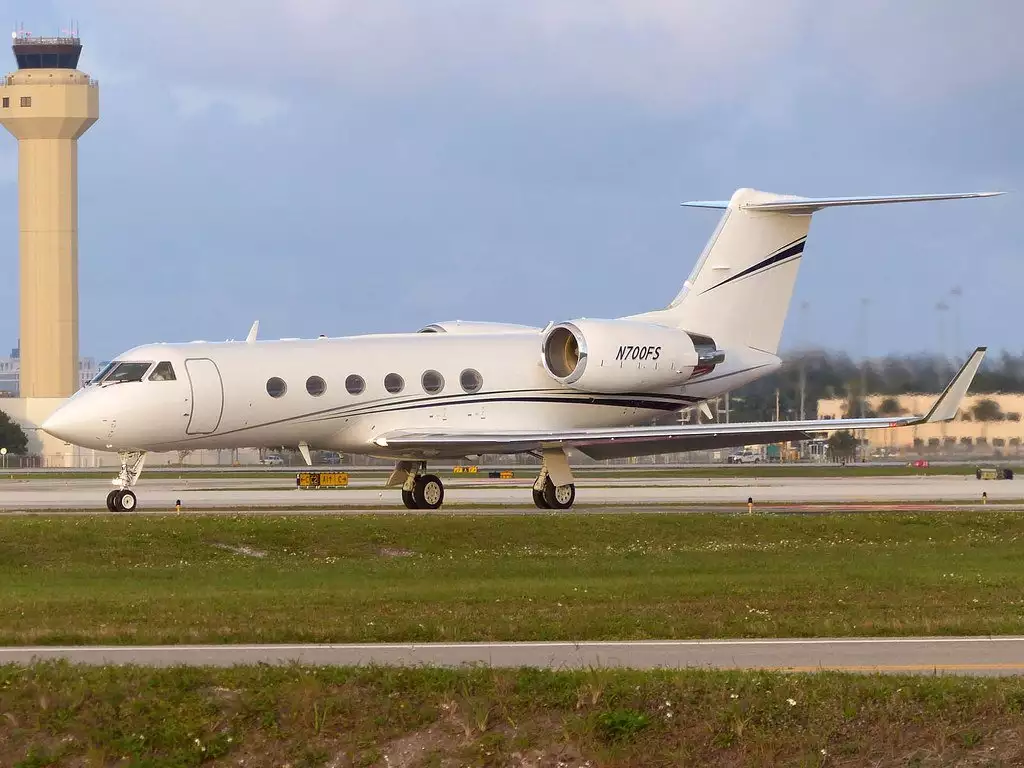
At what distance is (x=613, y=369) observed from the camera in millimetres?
35844

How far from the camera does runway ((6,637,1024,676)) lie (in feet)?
42.4

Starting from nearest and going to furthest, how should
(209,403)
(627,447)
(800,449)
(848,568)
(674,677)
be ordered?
(674,677) < (848,568) < (209,403) < (627,447) < (800,449)

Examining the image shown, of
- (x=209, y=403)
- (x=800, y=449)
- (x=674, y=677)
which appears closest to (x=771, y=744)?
(x=674, y=677)

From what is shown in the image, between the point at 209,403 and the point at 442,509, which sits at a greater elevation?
the point at 209,403

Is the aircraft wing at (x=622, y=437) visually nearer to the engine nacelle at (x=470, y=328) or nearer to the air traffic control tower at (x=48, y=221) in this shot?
the engine nacelle at (x=470, y=328)

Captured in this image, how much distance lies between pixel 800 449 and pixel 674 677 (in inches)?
3340

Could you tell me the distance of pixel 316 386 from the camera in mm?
34000

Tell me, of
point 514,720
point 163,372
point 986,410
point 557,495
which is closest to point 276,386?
point 163,372

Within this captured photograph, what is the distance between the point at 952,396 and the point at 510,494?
52.2 ft

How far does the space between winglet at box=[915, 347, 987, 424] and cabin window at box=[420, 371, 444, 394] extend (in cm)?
1016

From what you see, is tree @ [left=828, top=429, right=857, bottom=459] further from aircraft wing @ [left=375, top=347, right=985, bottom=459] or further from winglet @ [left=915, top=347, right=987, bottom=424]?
winglet @ [left=915, top=347, right=987, bottom=424]

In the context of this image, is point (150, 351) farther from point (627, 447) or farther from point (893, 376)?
point (893, 376)

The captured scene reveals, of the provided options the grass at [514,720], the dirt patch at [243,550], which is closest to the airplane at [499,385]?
the dirt patch at [243,550]

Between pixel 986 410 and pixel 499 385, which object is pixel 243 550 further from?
pixel 986 410
